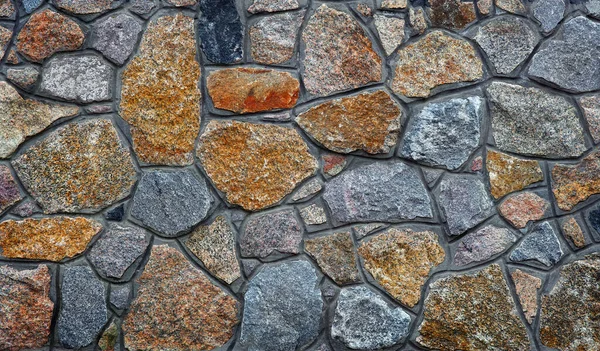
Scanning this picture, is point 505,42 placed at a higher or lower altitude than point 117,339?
higher

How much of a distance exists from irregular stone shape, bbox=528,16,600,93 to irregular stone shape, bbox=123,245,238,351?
5.18 feet

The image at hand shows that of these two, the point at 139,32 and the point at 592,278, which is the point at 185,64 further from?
the point at 592,278

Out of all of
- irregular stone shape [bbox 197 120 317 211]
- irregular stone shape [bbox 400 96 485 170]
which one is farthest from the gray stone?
irregular stone shape [bbox 400 96 485 170]

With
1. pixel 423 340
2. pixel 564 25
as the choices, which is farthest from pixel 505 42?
pixel 423 340

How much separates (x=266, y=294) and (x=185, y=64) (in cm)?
97

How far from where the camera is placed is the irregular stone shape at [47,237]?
7.55 feet

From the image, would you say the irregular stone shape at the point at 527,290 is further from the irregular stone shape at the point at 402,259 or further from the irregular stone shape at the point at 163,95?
the irregular stone shape at the point at 163,95

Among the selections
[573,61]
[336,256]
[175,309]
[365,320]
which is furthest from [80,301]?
[573,61]

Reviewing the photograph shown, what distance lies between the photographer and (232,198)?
2.38m

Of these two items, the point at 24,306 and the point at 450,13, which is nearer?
the point at 24,306

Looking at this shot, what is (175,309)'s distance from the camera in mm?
2363

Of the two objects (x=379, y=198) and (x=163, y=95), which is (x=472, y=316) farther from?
(x=163, y=95)

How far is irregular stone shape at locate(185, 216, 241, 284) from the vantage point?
237cm

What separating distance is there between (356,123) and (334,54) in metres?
0.29
